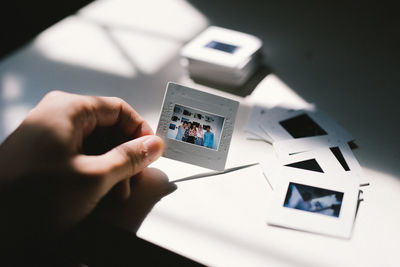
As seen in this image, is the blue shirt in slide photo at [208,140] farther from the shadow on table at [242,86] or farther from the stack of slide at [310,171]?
the shadow on table at [242,86]

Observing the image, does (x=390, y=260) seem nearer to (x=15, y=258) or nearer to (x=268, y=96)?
(x=268, y=96)

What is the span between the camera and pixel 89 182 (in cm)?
83

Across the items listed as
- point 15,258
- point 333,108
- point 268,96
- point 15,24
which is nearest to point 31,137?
point 15,258

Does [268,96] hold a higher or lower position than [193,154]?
higher

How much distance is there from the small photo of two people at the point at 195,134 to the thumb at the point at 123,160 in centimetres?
7

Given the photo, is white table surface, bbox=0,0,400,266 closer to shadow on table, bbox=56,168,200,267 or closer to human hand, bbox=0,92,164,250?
shadow on table, bbox=56,168,200,267

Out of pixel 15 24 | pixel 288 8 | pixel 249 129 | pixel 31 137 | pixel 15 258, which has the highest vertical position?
pixel 288 8

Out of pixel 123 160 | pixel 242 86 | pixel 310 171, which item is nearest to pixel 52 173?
pixel 123 160

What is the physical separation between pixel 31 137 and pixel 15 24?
Result: 7.19 feet

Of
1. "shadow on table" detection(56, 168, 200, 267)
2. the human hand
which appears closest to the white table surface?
"shadow on table" detection(56, 168, 200, 267)

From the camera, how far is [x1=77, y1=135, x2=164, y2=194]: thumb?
2.77 feet

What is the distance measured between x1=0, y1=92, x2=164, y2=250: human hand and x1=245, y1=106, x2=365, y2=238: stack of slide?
404 mm

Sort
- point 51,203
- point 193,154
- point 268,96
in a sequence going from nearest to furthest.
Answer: point 51,203
point 193,154
point 268,96

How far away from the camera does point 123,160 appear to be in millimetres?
897
